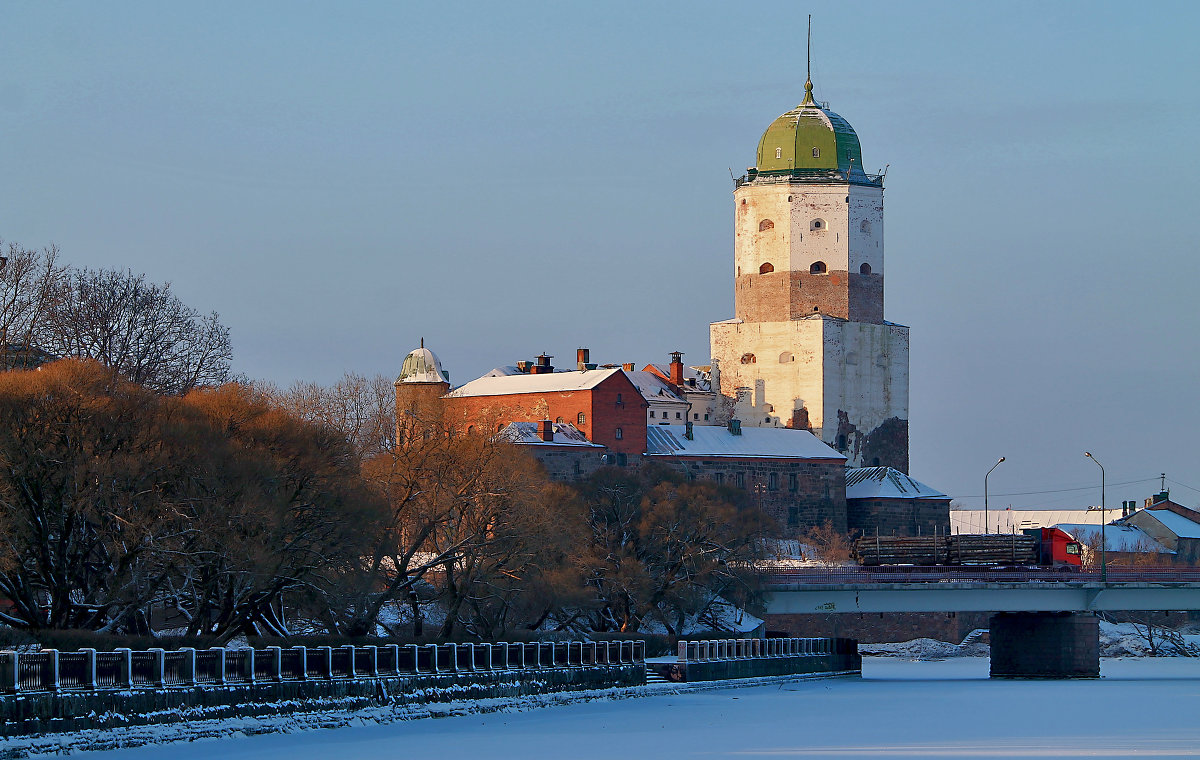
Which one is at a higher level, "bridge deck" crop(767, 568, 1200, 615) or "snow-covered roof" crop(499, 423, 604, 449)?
"snow-covered roof" crop(499, 423, 604, 449)

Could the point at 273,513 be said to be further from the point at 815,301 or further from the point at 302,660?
the point at 815,301

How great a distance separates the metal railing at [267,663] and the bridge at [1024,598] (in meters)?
18.7

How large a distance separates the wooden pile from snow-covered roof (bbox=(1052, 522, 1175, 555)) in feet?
161

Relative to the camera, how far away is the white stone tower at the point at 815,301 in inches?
Result: 5089

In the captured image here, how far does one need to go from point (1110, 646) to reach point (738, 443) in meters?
25.1

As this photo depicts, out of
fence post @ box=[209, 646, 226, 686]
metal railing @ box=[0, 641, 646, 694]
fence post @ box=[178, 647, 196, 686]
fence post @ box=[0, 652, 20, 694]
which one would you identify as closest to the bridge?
metal railing @ box=[0, 641, 646, 694]

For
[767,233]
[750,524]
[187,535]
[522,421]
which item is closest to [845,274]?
[767,233]

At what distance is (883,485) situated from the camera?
121938 mm

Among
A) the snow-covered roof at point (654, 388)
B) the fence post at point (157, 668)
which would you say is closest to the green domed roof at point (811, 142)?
the snow-covered roof at point (654, 388)

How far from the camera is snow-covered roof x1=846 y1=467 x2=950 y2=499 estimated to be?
12162 cm

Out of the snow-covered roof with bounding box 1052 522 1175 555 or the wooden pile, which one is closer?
the wooden pile

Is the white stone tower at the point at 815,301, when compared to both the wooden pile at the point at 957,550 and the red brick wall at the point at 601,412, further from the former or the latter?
the wooden pile at the point at 957,550

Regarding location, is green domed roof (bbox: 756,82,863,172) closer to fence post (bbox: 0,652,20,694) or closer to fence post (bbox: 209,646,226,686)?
fence post (bbox: 209,646,226,686)

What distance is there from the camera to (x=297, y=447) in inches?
1919
